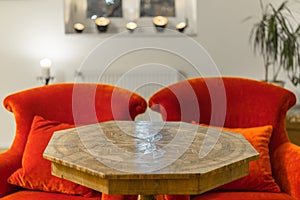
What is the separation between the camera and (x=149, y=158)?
5.69ft

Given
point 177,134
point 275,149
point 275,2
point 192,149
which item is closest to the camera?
point 192,149

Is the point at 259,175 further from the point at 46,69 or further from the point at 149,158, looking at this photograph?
the point at 46,69

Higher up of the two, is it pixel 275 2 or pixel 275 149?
pixel 275 2

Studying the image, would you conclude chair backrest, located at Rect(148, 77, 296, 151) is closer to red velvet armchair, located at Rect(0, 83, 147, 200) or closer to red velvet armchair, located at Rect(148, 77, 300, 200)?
red velvet armchair, located at Rect(148, 77, 300, 200)

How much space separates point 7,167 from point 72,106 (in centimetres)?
45

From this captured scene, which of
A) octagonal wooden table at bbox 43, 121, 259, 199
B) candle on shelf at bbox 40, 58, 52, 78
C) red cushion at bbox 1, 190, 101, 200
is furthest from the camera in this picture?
candle on shelf at bbox 40, 58, 52, 78

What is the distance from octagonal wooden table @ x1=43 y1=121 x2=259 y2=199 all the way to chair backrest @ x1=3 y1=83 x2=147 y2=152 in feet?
0.80

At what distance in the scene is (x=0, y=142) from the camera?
4.05 metres

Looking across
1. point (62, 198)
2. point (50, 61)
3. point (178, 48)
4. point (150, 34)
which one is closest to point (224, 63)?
point (178, 48)

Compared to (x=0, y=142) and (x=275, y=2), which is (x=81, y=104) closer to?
(x=0, y=142)

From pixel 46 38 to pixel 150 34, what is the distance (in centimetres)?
82

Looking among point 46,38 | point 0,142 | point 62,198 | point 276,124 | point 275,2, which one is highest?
point 275,2

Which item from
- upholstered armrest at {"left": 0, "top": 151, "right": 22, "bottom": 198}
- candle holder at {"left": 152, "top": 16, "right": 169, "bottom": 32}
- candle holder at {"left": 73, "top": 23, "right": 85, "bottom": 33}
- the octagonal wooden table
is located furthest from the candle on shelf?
the octagonal wooden table

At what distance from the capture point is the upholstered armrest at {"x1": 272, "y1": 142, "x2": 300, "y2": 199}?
7.27 feet
